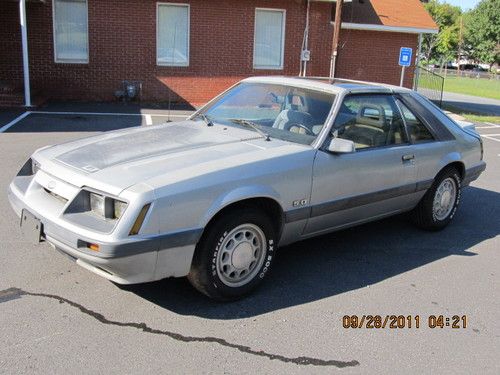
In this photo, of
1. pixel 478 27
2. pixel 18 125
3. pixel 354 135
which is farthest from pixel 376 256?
pixel 478 27

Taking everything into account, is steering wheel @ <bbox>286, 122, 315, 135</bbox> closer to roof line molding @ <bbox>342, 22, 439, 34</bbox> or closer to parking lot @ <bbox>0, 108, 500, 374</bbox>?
parking lot @ <bbox>0, 108, 500, 374</bbox>

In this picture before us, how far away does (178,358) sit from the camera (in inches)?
128

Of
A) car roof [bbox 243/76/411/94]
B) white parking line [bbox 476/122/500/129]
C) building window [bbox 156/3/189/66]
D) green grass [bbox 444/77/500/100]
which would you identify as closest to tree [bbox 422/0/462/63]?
green grass [bbox 444/77/500/100]

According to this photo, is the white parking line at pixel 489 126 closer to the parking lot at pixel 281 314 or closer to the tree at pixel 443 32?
the parking lot at pixel 281 314

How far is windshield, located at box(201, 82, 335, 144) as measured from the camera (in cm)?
457

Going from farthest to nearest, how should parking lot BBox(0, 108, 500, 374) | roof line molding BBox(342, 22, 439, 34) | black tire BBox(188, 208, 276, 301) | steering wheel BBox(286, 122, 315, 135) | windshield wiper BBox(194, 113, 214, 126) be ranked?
roof line molding BBox(342, 22, 439, 34) → windshield wiper BBox(194, 113, 214, 126) → steering wheel BBox(286, 122, 315, 135) → black tire BBox(188, 208, 276, 301) → parking lot BBox(0, 108, 500, 374)

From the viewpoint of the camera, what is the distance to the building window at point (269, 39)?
1733cm

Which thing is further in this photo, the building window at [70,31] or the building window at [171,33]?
the building window at [171,33]

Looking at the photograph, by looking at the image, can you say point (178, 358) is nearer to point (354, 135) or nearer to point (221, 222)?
point (221, 222)

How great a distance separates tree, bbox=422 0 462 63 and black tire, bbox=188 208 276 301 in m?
78.3

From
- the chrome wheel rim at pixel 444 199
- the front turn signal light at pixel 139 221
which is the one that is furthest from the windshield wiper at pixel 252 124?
the chrome wheel rim at pixel 444 199

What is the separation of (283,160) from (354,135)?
991 millimetres

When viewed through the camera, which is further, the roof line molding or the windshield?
the roof line molding

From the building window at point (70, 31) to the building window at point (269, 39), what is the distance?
204 inches
